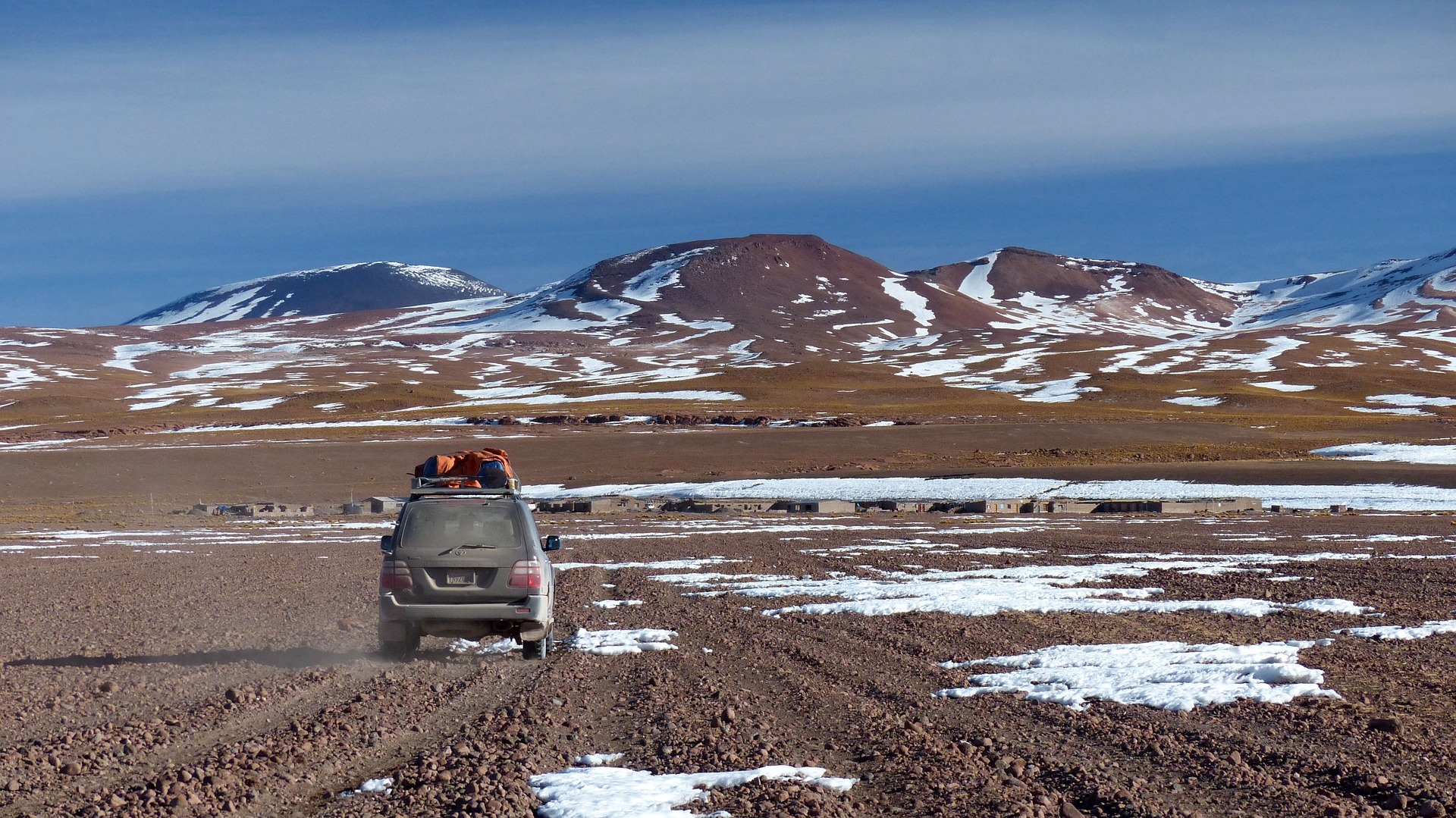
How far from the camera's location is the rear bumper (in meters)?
12.2

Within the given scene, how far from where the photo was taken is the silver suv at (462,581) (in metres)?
12.2

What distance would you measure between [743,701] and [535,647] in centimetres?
318

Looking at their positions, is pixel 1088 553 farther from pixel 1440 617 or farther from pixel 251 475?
pixel 251 475

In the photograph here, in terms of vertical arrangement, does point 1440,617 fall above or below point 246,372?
below

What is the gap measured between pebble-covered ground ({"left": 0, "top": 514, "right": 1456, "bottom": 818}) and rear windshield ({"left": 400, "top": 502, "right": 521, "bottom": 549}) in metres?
1.26

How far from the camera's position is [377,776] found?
7.82 meters

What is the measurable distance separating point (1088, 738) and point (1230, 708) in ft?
5.34

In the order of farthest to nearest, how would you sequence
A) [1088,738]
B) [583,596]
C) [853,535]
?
[853,535], [583,596], [1088,738]

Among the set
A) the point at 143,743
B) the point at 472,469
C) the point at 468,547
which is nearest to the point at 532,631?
the point at 468,547

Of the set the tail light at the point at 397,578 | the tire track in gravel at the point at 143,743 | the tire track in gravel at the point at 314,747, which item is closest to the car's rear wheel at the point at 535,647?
the tire track in gravel at the point at 314,747

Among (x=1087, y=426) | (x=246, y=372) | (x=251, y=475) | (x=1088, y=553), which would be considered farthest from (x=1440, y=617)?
(x=246, y=372)

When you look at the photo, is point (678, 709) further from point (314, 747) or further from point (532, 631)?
point (532, 631)

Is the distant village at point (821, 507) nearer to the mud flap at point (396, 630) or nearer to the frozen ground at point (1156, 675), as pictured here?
the frozen ground at point (1156, 675)

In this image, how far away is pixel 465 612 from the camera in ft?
40.1
